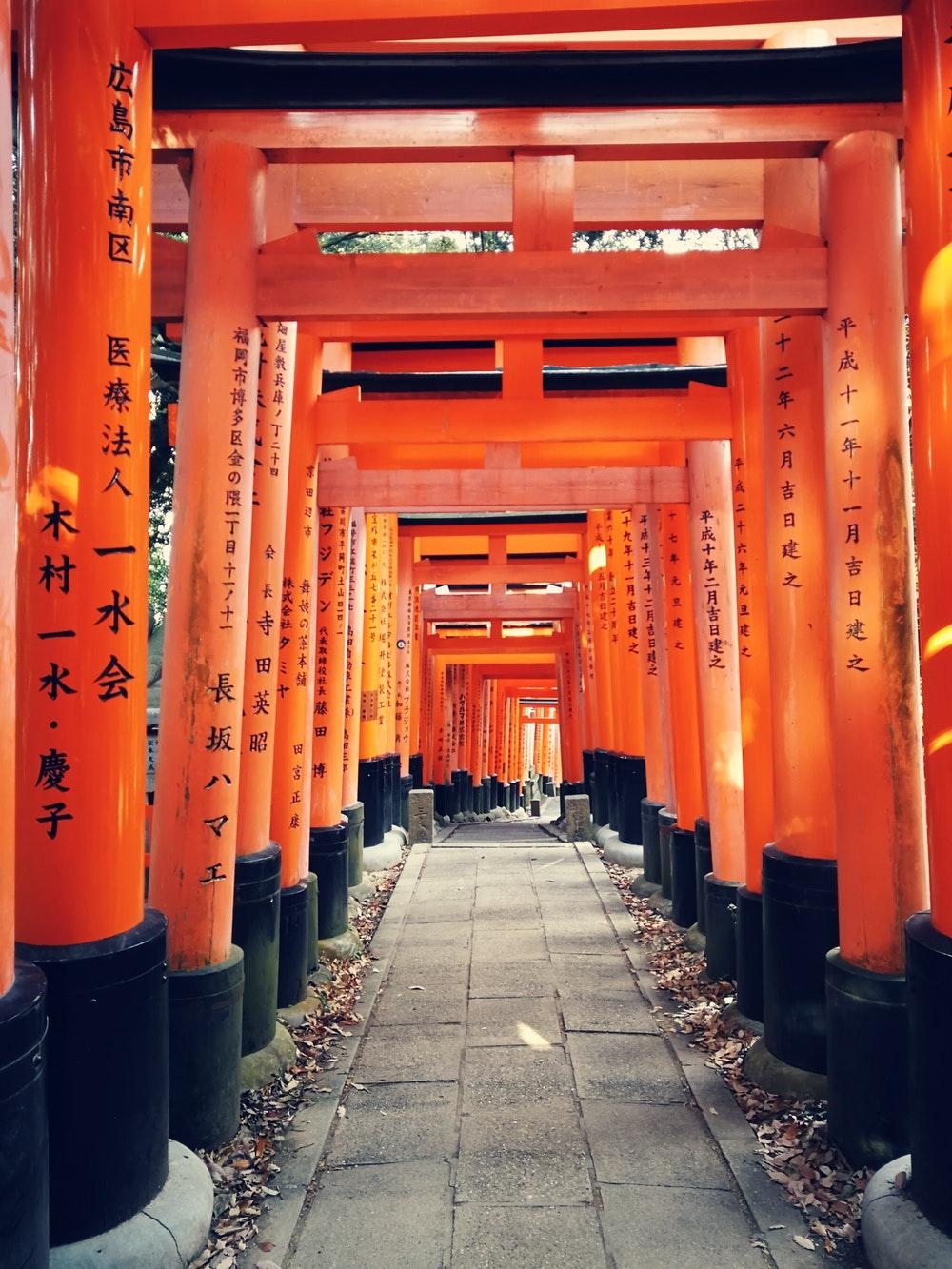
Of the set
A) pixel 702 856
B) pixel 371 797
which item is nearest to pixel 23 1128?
pixel 702 856

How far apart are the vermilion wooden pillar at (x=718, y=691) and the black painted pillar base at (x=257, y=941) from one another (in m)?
2.86

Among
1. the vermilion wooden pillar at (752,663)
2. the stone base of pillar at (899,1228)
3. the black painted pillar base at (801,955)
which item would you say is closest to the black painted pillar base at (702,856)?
the vermilion wooden pillar at (752,663)

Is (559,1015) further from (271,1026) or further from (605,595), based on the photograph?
(605,595)

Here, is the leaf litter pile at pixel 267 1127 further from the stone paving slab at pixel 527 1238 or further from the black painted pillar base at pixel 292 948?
the stone paving slab at pixel 527 1238

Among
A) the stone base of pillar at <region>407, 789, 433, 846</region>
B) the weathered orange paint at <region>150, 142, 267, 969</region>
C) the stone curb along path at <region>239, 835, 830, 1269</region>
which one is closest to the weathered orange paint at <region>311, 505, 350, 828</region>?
the stone curb along path at <region>239, 835, 830, 1269</region>

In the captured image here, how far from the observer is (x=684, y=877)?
23.8 feet

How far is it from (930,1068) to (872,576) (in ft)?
6.11

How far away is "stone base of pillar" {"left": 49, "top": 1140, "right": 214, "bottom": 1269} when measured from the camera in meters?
2.76

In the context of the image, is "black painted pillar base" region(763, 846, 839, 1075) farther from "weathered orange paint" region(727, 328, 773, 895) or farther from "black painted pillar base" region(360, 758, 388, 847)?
"black painted pillar base" region(360, 758, 388, 847)

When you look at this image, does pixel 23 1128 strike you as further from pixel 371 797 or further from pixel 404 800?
pixel 404 800

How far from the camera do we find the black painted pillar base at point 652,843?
8.86m

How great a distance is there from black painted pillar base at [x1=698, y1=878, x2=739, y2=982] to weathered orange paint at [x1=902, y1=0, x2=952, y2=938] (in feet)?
10.3

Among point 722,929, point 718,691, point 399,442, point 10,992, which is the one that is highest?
point 399,442

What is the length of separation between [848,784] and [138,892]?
8.93 ft
